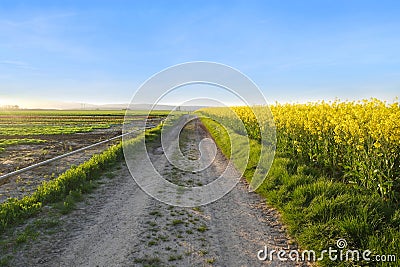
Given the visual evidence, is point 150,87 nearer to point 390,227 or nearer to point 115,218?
point 115,218

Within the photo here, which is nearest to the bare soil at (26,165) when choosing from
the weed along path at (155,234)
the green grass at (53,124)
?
the weed along path at (155,234)

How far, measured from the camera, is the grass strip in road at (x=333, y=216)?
13.5 feet

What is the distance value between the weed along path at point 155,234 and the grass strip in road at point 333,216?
369 millimetres

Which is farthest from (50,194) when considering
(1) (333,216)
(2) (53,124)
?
(2) (53,124)

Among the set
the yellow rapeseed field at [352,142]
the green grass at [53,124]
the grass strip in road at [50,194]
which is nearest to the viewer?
the grass strip in road at [50,194]

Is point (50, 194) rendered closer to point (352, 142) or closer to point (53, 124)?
point (352, 142)

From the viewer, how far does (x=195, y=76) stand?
7.34m

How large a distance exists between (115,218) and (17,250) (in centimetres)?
171

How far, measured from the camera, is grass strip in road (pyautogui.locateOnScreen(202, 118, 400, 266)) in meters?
4.11

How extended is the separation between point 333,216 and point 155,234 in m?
3.14

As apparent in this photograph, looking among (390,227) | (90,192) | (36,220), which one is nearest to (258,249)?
(390,227)

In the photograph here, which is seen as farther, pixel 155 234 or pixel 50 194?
pixel 50 194

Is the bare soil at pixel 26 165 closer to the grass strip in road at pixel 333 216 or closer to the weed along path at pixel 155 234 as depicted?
the weed along path at pixel 155 234

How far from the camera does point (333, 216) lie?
4.92 m
